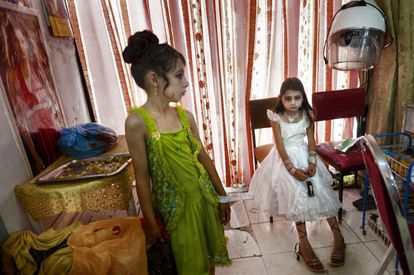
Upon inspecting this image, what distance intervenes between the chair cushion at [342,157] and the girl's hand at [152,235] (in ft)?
4.47

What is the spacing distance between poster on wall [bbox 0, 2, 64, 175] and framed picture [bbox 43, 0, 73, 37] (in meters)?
0.16

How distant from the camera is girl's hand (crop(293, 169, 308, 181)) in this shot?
1.64 m

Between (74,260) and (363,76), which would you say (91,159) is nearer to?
(74,260)

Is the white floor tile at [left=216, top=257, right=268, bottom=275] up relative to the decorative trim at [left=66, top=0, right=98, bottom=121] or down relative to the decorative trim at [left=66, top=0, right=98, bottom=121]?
down

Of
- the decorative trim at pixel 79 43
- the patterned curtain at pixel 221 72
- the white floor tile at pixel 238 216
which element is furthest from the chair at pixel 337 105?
the decorative trim at pixel 79 43

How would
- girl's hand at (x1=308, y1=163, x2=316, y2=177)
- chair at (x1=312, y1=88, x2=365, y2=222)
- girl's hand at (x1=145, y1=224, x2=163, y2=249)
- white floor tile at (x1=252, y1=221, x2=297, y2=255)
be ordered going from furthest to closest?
1. chair at (x1=312, y1=88, x2=365, y2=222)
2. white floor tile at (x1=252, y1=221, x2=297, y2=255)
3. girl's hand at (x1=308, y1=163, x2=316, y2=177)
4. girl's hand at (x1=145, y1=224, x2=163, y2=249)

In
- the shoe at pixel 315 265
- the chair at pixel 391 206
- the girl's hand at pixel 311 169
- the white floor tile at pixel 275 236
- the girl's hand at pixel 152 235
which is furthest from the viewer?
the white floor tile at pixel 275 236

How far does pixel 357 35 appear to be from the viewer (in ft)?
5.32

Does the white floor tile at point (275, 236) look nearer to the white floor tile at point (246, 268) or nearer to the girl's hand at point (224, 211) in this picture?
the white floor tile at point (246, 268)

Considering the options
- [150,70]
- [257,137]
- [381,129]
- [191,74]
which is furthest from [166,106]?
[381,129]

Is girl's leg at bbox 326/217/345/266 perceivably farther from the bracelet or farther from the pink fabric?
the pink fabric

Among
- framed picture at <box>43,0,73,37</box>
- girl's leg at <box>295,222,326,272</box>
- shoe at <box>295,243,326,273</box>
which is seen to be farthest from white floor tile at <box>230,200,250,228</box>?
framed picture at <box>43,0,73,37</box>

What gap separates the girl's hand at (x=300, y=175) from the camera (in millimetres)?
1636

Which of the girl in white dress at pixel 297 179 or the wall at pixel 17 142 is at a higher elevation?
the wall at pixel 17 142
